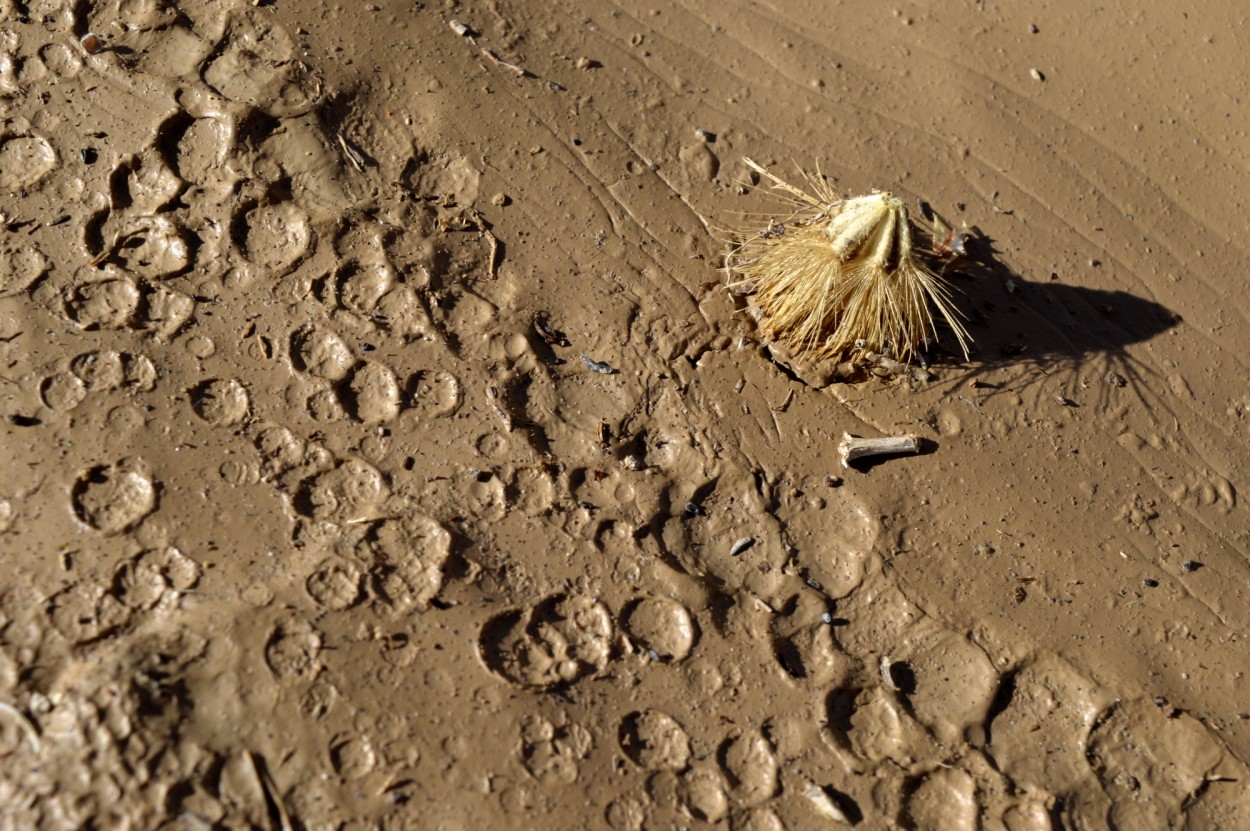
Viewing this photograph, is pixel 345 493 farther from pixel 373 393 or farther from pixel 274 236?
pixel 274 236

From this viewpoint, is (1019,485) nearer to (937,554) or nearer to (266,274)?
(937,554)

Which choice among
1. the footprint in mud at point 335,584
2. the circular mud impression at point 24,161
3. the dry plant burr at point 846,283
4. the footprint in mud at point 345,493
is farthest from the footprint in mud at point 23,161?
the dry plant burr at point 846,283

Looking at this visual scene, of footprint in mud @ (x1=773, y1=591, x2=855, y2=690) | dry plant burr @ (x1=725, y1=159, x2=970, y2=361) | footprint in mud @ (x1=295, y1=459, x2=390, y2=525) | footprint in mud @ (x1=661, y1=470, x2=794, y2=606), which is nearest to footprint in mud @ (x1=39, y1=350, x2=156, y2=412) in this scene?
footprint in mud @ (x1=295, y1=459, x2=390, y2=525)

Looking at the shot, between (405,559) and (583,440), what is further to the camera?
(583,440)

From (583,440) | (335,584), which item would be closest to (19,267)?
(335,584)

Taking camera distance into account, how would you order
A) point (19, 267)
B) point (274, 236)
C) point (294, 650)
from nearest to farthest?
point (294, 650), point (19, 267), point (274, 236)

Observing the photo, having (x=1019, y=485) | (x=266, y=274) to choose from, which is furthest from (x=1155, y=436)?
(x=266, y=274)

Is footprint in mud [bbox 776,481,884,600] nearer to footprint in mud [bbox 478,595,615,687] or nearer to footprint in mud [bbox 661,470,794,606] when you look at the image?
footprint in mud [bbox 661,470,794,606]
